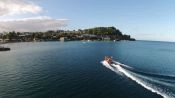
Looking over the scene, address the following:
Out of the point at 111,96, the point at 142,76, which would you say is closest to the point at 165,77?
the point at 142,76

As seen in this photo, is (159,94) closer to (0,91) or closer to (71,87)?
(71,87)

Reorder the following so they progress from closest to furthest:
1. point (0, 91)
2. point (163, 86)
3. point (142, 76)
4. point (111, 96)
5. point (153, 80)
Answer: point (111, 96) < point (0, 91) < point (163, 86) < point (153, 80) < point (142, 76)

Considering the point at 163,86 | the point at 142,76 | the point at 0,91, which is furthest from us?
the point at 142,76

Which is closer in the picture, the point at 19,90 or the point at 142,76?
the point at 19,90

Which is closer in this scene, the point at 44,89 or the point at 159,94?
the point at 159,94

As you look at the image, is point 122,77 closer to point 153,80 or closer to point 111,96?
point 153,80

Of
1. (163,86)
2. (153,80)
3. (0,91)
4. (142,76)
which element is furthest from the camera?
(142,76)

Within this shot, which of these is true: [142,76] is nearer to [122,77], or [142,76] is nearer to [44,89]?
[122,77]

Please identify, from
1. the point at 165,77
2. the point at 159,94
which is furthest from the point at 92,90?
the point at 165,77

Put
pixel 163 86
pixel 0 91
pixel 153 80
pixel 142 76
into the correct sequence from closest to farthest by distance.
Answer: pixel 0 91 < pixel 163 86 < pixel 153 80 < pixel 142 76
